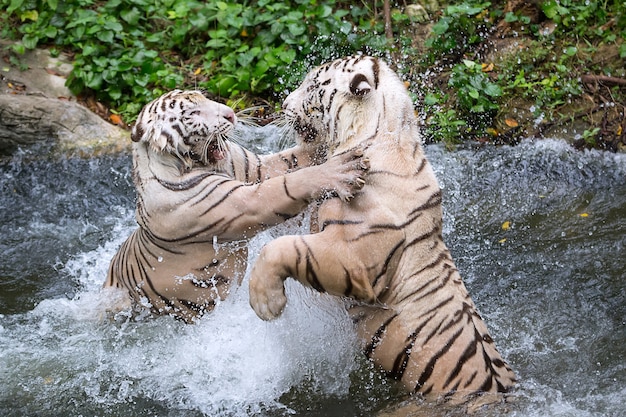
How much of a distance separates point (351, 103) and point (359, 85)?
81 millimetres

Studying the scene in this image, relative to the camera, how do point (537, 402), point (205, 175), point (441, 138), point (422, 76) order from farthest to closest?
point (422, 76) < point (441, 138) < point (205, 175) < point (537, 402)

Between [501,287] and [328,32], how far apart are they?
2.11 meters

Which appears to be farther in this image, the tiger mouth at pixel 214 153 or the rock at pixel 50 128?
the rock at pixel 50 128

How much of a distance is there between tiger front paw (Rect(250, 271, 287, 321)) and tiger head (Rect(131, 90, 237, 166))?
0.64 meters

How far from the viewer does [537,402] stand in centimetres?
266

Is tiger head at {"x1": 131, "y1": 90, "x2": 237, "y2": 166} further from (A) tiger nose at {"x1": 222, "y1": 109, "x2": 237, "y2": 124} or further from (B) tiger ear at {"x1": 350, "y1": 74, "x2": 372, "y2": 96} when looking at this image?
(B) tiger ear at {"x1": 350, "y1": 74, "x2": 372, "y2": 96}

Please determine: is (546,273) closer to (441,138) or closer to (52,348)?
(441,138)

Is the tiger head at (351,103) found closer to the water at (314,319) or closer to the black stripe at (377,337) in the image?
the water at (314,319)

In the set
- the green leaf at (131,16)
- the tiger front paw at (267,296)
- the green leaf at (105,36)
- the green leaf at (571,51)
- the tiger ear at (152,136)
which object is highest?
the green leaf at (571,51)

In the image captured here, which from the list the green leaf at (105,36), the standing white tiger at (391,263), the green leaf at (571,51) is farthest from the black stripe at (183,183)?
the green leaf at (571,51)

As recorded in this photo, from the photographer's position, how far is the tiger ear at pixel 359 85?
258cm

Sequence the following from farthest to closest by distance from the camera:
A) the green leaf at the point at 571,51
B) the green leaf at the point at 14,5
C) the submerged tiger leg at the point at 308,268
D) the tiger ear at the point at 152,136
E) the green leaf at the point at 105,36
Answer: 1. the green leaf at the point at 14,5
2. the green leaf at the point at 105,36
3. the green leaf at the point at 571,51
4. the tiger ear at the point at 152,136
5. the submerged tiger leg at the point at 308,268

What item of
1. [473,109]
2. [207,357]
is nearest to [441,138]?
[473,109]

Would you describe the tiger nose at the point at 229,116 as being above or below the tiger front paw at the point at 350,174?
below
